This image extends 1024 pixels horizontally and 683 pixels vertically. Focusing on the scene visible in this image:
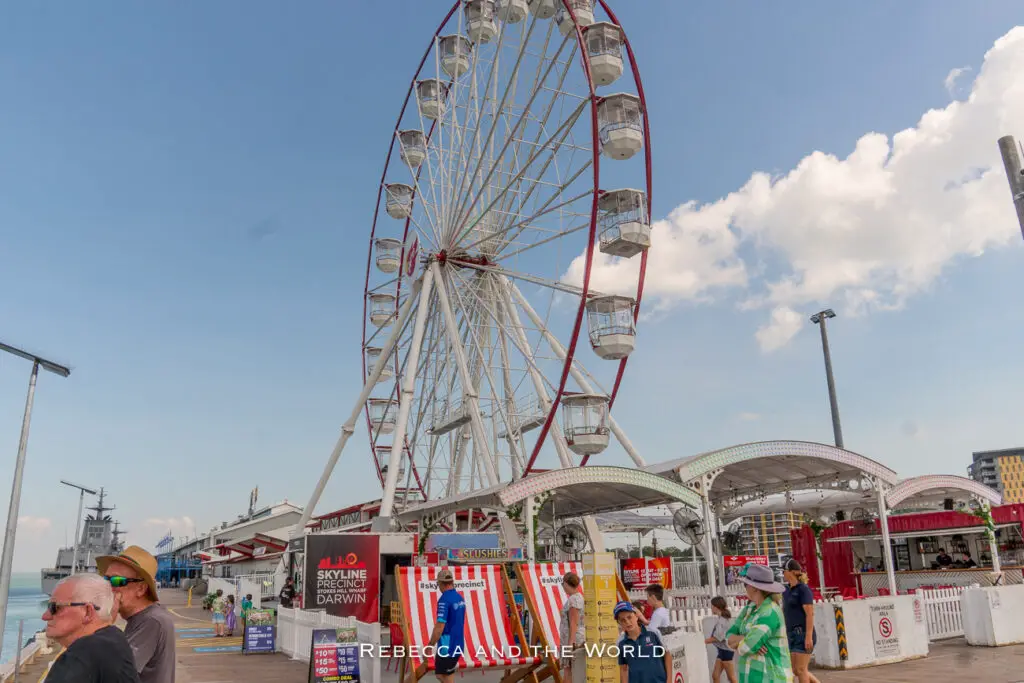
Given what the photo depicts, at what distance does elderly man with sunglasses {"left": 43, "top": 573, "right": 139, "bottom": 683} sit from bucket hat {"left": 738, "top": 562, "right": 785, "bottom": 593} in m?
3.70

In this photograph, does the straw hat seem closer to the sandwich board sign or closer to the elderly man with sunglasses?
the elderly man with sunglasses

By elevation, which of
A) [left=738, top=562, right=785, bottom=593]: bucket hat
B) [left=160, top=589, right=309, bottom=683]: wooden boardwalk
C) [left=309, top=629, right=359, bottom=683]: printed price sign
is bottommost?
[left=160, top=589, right=309, bottom=683]: wooden boardwalk

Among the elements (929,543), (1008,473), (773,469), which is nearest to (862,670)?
(773,469)

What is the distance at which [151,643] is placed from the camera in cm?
397

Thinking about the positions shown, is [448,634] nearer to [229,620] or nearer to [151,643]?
[151,643]

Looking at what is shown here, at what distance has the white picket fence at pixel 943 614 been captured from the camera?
14.6m

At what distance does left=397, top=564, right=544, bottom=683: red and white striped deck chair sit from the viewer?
9.33 metres

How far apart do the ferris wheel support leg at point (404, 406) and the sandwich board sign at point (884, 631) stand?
12199mm

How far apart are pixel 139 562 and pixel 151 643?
1.33 ft

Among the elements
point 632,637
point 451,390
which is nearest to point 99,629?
point 632,637

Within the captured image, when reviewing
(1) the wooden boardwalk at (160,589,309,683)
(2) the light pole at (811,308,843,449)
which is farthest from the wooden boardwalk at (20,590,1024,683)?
(2) the light pole at (811,308,843,449)

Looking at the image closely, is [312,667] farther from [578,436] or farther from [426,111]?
[426,111]

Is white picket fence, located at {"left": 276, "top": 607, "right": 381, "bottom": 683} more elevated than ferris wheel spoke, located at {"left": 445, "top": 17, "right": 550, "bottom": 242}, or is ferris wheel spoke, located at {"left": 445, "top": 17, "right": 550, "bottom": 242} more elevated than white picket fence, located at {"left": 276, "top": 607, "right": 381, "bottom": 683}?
ferris wheel spoke, located at {"left": 445, "top": 17, "right": 550, "bottom": 242}

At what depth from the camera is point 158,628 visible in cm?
401
